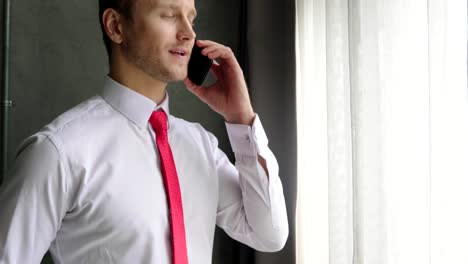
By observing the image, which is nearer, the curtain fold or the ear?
the ear

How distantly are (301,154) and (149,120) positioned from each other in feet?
2.28

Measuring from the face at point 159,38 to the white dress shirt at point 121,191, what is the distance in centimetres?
9

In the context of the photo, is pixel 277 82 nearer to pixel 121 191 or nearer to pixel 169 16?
pixel 169 16

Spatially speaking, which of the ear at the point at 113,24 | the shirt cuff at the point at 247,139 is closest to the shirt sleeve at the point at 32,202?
the ear at the point at 113,24

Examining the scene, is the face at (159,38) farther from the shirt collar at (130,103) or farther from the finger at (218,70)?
the finger at (218,70)

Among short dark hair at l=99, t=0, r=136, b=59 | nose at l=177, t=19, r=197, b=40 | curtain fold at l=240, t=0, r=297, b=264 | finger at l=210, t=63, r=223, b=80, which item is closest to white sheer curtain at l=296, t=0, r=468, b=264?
curtain fold at l=240, t=0, r=297, b=264

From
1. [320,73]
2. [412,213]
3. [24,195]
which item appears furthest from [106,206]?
[320,73]

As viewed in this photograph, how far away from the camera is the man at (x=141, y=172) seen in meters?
1.12

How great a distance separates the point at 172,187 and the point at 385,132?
59 centimetres

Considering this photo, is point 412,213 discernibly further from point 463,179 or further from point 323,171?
point 323,171

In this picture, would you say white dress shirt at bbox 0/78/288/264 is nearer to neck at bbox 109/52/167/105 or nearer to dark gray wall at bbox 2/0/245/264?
neck at bbox 109/52/167/105

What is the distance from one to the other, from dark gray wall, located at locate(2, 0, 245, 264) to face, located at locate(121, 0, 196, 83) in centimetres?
77

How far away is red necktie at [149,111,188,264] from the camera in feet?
4.07

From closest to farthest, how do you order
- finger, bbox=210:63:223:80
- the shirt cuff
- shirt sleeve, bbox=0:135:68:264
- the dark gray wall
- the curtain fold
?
shirt sleeve, bbox=0:135:68:264, the shirt cuff, finger, bbox=210:63:223:80, the curtain fold, the dark gray wall
